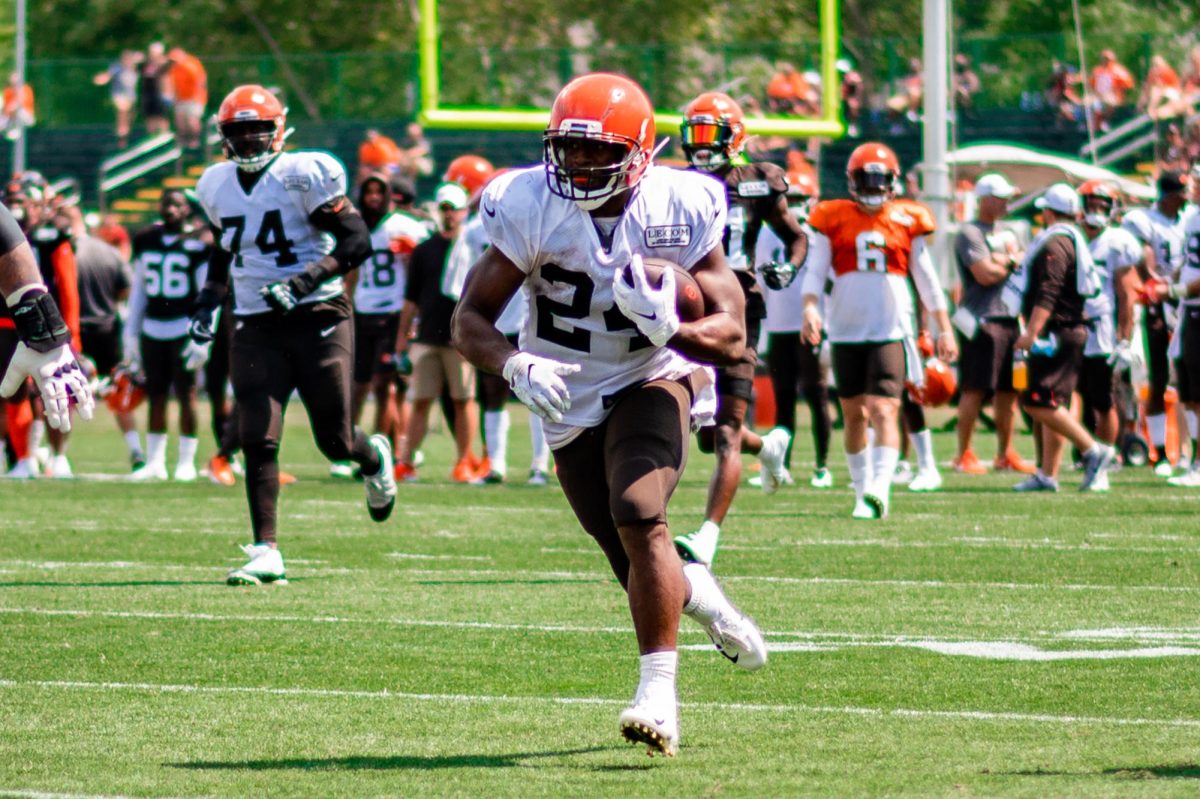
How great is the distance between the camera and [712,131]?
369 inches

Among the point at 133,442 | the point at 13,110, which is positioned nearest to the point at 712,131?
the point at 133,442

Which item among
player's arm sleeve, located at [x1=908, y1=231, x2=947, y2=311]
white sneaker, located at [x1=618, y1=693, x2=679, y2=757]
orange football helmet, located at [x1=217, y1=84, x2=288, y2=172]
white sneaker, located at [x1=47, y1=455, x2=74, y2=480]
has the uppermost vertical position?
orange football helmet, located at [x1=217, y1=84, x2=288, y2=172]

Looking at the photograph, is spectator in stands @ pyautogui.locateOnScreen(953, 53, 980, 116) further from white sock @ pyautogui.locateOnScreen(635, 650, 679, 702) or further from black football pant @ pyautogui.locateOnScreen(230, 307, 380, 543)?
white sock @ pyautogui.locateOnScreen(635, 650, 679, 702)

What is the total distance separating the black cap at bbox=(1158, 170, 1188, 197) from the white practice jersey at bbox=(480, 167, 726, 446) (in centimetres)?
979

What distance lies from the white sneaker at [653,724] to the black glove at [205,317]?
185 inches

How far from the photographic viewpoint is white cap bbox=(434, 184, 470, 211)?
570 inches

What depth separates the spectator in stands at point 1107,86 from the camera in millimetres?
25875

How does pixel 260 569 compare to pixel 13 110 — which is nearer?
pixel 260 569

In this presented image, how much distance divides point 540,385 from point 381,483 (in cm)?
466

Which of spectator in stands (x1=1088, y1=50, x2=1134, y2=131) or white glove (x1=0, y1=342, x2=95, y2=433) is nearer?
white glove (x1=0, y1=342, x2=95, y2=433)

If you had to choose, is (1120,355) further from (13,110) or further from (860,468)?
(13,110)

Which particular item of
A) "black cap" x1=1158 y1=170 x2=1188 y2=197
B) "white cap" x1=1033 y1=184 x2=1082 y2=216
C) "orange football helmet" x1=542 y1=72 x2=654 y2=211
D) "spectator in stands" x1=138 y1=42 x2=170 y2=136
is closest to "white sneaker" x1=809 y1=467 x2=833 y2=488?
"white cap" x1=1033 y1=184 x2=1082 y2=216

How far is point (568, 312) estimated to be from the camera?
18.3ft

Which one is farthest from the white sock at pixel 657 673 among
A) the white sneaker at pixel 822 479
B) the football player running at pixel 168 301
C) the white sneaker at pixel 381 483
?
the football player running at pixel 168 301
